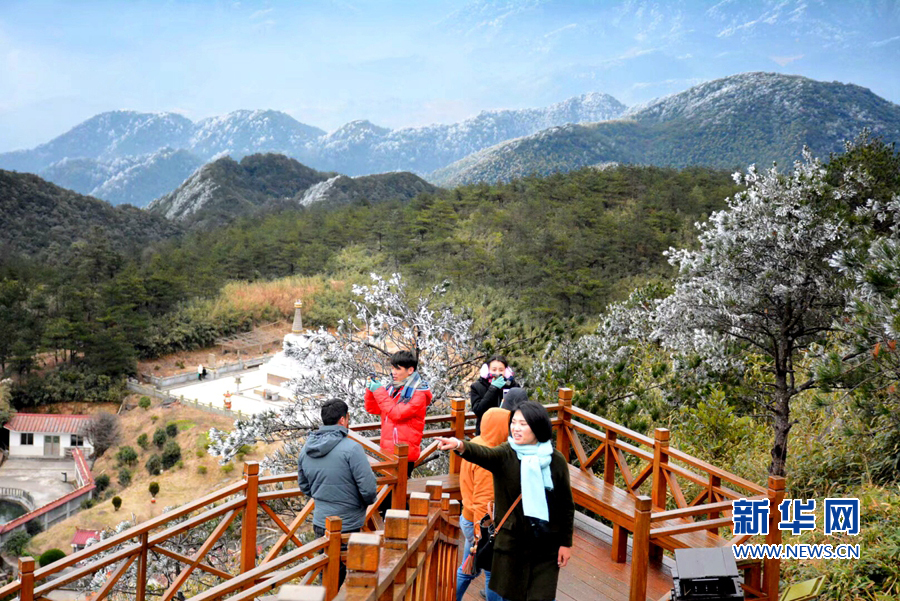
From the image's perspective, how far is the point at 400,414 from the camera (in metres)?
4.17

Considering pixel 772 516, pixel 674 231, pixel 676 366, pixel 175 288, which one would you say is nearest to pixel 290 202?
pixel 175 288

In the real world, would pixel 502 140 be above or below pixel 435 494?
above

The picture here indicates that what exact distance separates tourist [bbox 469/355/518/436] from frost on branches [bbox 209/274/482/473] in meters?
3.61

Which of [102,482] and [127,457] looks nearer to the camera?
[102,482]

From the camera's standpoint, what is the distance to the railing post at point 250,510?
387 cm

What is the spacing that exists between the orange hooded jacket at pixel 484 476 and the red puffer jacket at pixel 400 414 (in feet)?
2.54

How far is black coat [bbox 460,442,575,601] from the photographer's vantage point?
2.75 meters

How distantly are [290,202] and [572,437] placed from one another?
64.8 meters

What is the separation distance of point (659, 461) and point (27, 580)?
11.5ft

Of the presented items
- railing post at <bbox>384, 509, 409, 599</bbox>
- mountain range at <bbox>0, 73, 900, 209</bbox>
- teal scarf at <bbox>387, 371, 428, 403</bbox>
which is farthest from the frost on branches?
mountain range at <bbox>0, 73, 900, 209</bbox>

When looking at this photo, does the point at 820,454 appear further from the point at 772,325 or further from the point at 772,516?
the point at 772,516

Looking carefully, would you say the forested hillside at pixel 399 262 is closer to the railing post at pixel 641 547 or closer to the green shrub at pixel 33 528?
the green shrub at pixel 33 528

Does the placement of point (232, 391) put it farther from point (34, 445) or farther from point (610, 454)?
point (610, 454)

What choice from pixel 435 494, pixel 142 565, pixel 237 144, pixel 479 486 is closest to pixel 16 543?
pixel 142 565
